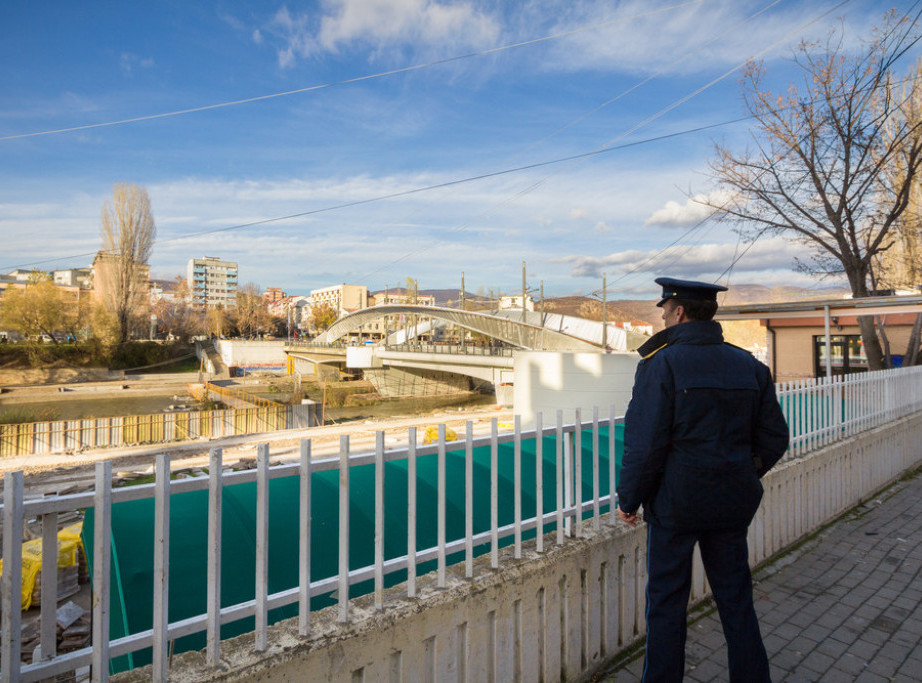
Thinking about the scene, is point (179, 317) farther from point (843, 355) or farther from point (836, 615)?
point (836, 615)

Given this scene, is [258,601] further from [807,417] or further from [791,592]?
[807,417]

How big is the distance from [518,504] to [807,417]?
4722mm

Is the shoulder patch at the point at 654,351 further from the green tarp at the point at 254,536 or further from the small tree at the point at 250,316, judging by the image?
the small tree at the point at 250,316

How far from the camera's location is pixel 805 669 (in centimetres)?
332

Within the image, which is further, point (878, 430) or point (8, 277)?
point (8, 277)

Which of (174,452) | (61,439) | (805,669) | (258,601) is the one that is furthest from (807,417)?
(61,439)

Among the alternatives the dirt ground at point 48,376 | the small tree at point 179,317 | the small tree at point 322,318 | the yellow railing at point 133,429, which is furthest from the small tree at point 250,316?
the yellow railing at point 133,429

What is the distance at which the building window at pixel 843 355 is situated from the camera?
16031mm

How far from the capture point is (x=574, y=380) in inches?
550

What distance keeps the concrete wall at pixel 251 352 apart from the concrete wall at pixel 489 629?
2910 inches

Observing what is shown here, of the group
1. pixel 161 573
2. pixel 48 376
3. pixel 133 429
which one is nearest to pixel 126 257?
pixel 48 376

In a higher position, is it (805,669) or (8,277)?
(8,277)

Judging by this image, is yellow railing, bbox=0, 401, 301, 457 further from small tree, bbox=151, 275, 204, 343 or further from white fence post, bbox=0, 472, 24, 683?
small tree, bbox=151, 275, 204, 343

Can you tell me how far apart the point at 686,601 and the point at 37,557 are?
11.2 feet
